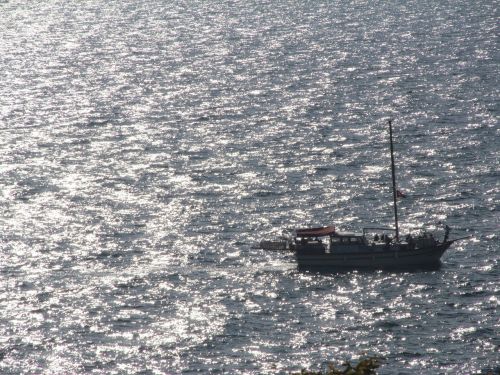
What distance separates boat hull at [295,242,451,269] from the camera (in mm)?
108188

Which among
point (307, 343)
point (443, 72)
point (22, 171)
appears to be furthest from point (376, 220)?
point (443, 72)

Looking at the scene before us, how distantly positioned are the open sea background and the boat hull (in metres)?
1.49

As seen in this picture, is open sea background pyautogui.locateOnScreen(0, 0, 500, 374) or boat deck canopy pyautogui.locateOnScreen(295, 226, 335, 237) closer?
open sea background pyautogui.locateOnScreen(0, 0, 500, 374)

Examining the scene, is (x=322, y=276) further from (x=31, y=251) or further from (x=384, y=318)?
(x=31, y=251)

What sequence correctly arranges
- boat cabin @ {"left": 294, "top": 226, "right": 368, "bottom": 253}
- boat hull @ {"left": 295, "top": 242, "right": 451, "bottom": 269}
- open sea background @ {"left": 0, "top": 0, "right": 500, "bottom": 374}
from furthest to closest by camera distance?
boat cabin @ {"left": 294, "top": 226, "right": 368, "bottom": 253}, boat hull @ {"left": 295, "top": 242, "right": 451, "bottom": 269}, open sea background @ {"left": 0, "top": 0, "right": 500, "bottom": 374}

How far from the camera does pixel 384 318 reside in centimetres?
9612

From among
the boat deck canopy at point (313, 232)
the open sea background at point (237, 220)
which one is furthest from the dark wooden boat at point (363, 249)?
the open sea background at point (237, 220)

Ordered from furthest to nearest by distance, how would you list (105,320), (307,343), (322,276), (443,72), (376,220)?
(443,72), (376,220), (322,276), (105,320), (307,343)

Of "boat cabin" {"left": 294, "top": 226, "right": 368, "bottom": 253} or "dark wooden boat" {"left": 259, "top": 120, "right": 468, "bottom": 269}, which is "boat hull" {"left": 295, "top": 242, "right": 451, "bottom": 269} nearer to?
"dark wooden boat" {"left": 259, "top": 120, "right": 468, "bottom": 269}

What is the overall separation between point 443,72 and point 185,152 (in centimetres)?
6057

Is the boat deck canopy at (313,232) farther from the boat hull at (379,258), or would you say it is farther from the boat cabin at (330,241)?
the boat hull at (379,258)

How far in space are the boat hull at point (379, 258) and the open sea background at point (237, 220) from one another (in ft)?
4.88

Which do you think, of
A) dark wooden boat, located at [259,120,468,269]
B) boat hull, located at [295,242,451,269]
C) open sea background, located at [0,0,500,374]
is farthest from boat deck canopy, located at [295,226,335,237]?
open sea background, located at [0,0,500,374]

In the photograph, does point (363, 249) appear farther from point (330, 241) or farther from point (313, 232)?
point (313, 232)
